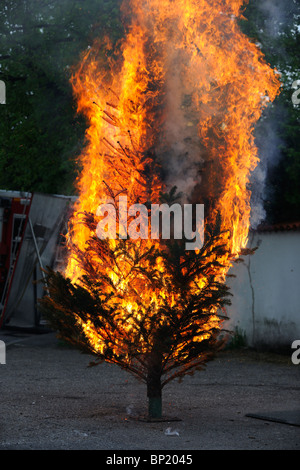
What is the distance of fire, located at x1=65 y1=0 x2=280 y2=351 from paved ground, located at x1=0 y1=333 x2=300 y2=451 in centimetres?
167

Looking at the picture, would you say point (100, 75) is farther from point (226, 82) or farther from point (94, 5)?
point (94, 5)

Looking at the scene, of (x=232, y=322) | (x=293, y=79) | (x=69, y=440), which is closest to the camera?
(x=69, y=440)

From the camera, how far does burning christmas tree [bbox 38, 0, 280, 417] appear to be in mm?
8492

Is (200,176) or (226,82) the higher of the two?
(226,82)

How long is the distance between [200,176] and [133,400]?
3065 millimetres

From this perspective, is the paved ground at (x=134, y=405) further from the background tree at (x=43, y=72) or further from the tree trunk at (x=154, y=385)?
the background tree at (x=43, y=72)

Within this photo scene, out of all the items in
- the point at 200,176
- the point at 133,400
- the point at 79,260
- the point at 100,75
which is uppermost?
the point at 100,75

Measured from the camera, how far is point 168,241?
8398mm

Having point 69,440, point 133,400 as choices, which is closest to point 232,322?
point 133,400

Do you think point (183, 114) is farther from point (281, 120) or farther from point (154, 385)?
point (281, 120)

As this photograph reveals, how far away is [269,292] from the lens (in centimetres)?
1555

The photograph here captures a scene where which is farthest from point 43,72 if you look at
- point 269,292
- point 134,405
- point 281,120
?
point 134,405

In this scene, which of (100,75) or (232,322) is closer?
(100,75)

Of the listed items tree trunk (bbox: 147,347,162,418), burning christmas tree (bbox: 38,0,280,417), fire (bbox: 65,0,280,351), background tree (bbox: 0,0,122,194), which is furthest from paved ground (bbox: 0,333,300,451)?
background tree (bbox: 0,0,122,194)
